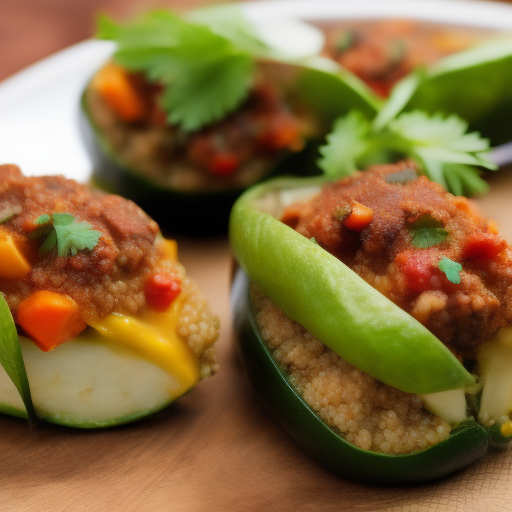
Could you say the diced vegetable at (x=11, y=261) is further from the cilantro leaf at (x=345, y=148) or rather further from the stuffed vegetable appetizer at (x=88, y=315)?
the cilantro leaf at (x=345, y=148)

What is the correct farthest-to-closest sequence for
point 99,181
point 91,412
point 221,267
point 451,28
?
point 451,28
point 99,181
point 221,267
point 91,412

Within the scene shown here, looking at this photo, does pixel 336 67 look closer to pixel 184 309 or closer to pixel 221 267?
pixel 221 267

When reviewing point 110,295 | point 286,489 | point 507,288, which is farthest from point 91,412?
point 507,288

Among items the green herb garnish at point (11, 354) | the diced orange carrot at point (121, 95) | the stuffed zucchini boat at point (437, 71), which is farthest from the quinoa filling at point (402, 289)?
the diced orange carrot at point (121, 95)

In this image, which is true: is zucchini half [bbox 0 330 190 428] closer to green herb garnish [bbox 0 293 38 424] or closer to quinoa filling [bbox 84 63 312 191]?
green herb garnish [bbox 0 293 38 424]

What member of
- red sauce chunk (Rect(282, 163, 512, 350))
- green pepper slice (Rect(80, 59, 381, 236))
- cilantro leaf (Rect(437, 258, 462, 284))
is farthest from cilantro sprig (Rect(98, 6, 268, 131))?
cilantro leaf (Rect(437, 258, 462, 284))

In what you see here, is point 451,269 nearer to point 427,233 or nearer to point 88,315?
point 427,233

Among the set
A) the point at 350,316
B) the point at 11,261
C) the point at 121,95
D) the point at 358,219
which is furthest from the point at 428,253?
the point at 121,95
